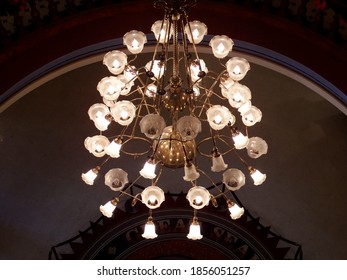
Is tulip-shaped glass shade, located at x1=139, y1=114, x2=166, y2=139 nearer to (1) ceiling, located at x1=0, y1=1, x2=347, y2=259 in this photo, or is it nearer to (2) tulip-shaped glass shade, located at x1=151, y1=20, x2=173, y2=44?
(2) tulip-shaped glass shade, located at x1=151, y1=20, x2=173, y2=44

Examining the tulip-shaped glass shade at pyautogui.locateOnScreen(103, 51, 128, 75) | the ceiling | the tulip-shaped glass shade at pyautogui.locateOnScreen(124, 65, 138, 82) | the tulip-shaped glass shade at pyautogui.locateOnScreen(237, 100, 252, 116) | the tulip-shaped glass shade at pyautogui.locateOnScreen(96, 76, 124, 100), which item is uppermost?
the ceiling

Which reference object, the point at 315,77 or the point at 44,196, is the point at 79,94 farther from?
the point at 315,77

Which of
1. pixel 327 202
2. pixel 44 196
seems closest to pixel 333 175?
pixel 327 202

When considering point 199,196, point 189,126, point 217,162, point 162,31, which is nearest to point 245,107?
point 217,162

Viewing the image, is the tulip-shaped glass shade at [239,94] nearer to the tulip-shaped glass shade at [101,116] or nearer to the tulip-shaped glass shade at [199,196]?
the tulip-shaped glass shade at [199,196]

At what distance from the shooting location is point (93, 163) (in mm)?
9336

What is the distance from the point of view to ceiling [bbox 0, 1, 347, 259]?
28.5 ft

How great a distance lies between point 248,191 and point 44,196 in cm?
348

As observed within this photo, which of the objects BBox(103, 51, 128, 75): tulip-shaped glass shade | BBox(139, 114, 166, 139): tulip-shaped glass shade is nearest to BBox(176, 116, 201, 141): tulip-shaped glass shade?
BBox(139, 114, 166, 139): tulip-shaped glass shade

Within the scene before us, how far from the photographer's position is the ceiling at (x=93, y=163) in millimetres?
8672

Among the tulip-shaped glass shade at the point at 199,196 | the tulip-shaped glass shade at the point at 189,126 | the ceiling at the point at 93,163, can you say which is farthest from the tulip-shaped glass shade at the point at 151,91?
the ceiling at the point at 93,163

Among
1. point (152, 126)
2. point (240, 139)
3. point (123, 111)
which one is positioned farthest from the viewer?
point (240, 139)

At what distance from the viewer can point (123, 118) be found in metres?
4.56

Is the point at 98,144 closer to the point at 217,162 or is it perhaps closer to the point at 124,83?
the point at 124,83
